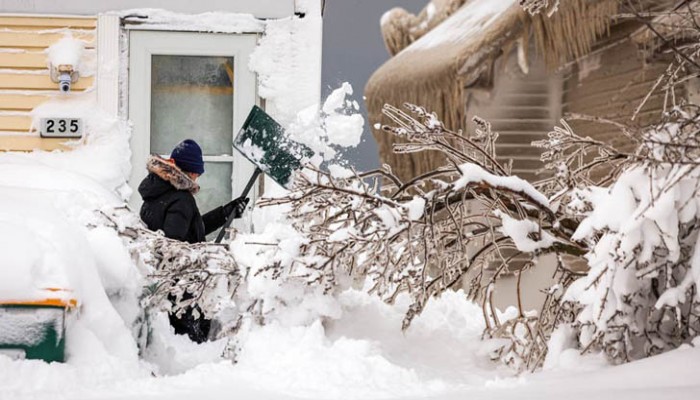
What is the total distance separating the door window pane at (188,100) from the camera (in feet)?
26.8

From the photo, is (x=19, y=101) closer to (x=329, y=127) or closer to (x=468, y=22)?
(x=329, y=127)

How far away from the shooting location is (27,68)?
26.5 ft

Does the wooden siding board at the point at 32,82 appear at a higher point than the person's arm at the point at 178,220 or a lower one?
higher

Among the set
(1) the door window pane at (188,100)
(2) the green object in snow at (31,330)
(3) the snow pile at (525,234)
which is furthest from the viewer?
(1) the door window pane at (188,100)

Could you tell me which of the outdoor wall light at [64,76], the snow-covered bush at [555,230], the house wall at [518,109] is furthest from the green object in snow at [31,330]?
the house wall at [518,109]

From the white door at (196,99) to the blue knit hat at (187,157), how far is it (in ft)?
5.29

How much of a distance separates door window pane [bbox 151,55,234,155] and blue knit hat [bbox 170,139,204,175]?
5.68ft

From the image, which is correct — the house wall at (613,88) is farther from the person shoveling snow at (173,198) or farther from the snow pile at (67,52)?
the snow pile at (67,52)

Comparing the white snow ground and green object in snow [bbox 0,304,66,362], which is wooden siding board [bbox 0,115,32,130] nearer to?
the white snow ground

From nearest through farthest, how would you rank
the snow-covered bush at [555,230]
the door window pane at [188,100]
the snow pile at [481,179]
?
the snow-covered bush at [555,230]
the snow pile at [481,179]
the door window pane at [188,100]

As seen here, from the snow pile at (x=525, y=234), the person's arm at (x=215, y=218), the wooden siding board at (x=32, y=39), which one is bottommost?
the person's arm at (x=215, y=218)

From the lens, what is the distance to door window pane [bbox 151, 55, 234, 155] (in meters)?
8.16

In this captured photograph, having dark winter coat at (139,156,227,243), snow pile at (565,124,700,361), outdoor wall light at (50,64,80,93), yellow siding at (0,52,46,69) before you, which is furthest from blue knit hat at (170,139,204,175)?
snow pile at (565,124,700,361)

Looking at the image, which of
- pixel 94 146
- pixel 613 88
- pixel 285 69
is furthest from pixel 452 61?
pixel 94 146
